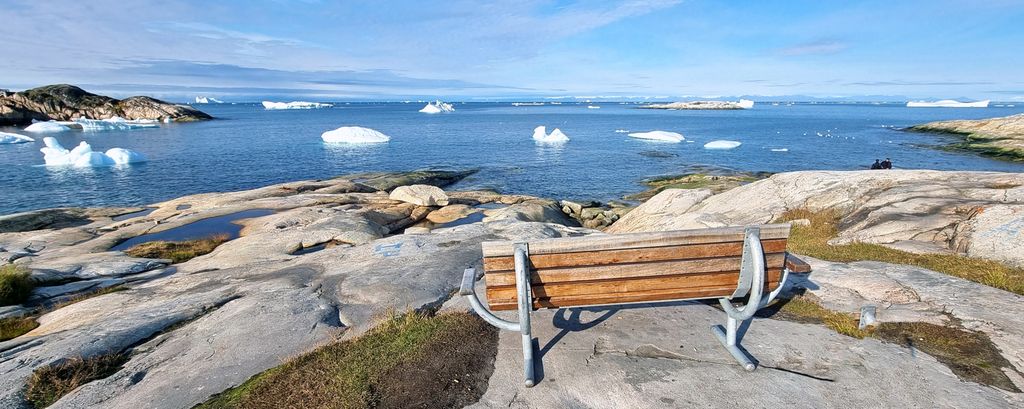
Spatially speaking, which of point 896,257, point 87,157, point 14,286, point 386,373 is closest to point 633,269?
point 386,373

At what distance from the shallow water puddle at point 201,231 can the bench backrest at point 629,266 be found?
14.6 meters

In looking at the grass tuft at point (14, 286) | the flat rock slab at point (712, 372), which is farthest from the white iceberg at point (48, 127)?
the flat rock slab at point (712, 372)

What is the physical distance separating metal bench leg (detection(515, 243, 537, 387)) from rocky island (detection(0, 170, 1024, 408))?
0.17m

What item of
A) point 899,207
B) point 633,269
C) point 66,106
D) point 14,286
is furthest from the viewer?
point 66,106

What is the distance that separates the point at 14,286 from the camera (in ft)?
27.9

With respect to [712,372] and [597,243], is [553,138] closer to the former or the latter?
[712,372]

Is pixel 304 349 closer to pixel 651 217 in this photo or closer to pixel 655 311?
pixel 655 311

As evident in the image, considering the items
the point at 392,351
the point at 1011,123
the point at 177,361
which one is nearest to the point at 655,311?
the point at 392,351

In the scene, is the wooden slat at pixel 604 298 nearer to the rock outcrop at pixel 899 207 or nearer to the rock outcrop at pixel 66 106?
the rock outcrop at pixel 899 207

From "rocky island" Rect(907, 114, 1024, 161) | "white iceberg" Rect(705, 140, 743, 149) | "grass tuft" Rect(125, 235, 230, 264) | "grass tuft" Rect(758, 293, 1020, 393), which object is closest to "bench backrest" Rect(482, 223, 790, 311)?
"grass tuft" Rect(758, 293, 1020, 393)

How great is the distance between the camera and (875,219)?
9.77 m

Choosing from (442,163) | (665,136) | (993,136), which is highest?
(993,136)

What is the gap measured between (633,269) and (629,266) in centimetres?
5

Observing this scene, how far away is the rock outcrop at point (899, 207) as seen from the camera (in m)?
7.74
